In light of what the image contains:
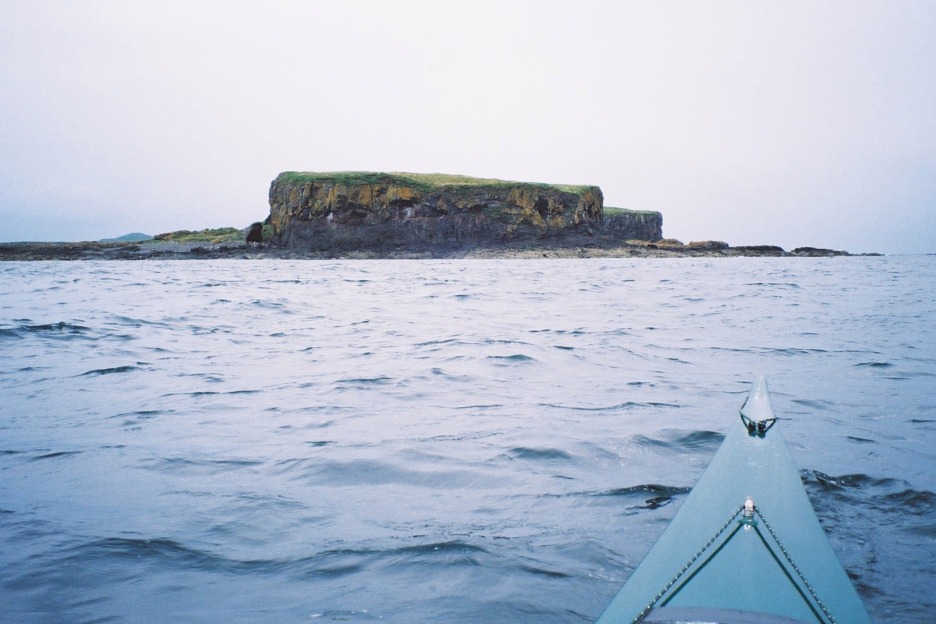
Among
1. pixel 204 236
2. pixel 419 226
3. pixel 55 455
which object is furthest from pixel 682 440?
pixel 204 236

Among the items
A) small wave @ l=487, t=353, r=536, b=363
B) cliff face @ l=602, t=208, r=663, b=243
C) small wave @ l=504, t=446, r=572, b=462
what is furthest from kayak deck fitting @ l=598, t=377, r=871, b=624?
cliff face @ l=602, t=208, r=663, b=243

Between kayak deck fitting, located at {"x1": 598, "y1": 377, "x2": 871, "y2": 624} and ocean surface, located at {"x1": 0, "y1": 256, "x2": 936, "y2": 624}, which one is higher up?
kayak deck fitting, located at {"x1": 598, "y1": 377, "x2": 871, "y2": 624}

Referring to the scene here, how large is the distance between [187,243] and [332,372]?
83.6 metres

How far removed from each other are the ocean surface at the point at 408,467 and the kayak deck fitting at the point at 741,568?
15.4 inches

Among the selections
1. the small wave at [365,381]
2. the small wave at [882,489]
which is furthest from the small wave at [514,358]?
the small wave at [882,489]

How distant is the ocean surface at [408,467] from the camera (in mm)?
2584

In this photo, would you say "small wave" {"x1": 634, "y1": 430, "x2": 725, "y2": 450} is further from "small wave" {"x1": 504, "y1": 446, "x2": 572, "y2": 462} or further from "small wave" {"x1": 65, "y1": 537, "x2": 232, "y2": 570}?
"small wave" {"x1": 65, "y1": 537, "x2": 232, "y2": 570}

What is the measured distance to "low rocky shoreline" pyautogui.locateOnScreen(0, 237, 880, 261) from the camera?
223 ft

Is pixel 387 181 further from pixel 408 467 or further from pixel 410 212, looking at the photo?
pixel 408 467

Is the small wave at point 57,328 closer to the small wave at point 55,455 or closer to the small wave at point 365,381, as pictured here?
the small wave at point 365,381

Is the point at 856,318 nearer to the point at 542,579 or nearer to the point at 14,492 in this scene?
the point at 542,579

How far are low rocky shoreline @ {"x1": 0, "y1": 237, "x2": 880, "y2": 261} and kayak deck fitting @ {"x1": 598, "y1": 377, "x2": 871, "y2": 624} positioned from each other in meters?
71.1

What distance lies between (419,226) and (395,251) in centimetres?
533

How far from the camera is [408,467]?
4.14 meters
